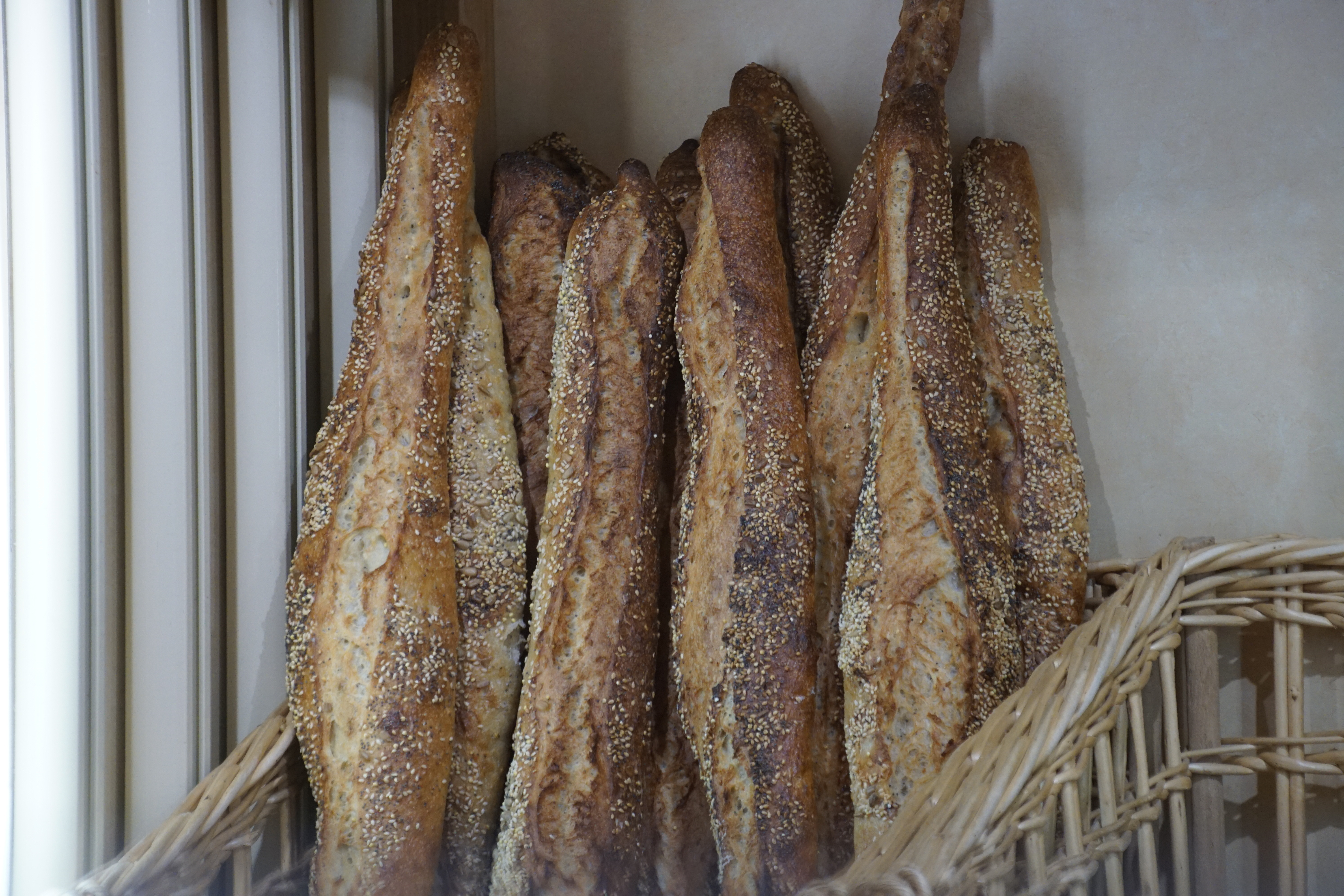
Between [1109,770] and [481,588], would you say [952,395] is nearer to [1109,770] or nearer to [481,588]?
[1109,770]

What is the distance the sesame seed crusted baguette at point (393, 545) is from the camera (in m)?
0.96

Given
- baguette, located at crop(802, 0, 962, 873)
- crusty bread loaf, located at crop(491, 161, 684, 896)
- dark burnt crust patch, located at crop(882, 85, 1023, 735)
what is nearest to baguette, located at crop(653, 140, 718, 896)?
crusty bread loaf, located at crop(491, 161, 684, 896)

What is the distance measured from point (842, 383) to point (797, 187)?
11.2 inches

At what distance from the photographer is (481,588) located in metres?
1.09

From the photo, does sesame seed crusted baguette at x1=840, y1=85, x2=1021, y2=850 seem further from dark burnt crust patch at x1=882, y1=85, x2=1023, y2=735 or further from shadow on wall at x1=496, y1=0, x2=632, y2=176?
shadow on wall at x1=496, y1=0, x2=632, y2=176

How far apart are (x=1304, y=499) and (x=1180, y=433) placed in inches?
6.2

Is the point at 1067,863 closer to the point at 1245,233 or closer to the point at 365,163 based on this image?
the point at 1245,233

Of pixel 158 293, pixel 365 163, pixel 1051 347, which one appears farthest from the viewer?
pixel 365 163

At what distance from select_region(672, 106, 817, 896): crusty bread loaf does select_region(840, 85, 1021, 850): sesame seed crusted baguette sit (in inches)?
2.7

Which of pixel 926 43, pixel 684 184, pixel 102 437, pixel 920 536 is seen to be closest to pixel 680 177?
pixel 684 184

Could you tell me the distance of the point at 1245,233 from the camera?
3.62 feet

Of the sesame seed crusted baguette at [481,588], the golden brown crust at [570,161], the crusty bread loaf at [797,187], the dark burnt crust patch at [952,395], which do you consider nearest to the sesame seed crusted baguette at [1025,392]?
the dark burnt crust patch at [952,395]

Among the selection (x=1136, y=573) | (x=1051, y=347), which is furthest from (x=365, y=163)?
(x=1136, y=573)

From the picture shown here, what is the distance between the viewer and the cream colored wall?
3.56 ft
